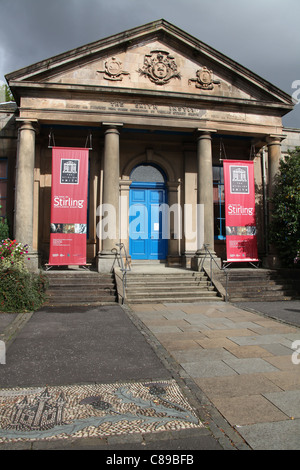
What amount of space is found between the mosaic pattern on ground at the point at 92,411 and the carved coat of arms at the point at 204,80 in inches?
436

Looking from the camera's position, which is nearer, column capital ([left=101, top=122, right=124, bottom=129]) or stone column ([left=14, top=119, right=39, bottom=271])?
stone column ([left=14, top=119, right=39, bottom=271])

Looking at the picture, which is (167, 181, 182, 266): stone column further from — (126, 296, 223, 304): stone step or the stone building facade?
(126, 296, 223, 304): stone step

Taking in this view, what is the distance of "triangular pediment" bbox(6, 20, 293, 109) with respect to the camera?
11141 millimetres

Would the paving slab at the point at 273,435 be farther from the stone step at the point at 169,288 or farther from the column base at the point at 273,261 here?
the column base at the point at 273,261

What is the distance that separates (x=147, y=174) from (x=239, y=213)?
13.7ft

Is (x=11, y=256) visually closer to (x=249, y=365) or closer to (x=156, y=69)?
(x=249, y=365)

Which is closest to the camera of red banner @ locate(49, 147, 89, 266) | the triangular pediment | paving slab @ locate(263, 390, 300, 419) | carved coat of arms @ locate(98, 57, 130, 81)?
paving slab @ locate(263, 390, 300, 419)

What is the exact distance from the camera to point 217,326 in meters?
6.43

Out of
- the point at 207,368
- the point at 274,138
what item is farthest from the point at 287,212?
the point at 207,368

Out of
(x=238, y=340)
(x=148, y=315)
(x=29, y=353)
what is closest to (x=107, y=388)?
(x=29, y=353)

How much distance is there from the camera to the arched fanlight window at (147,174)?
13703 mm

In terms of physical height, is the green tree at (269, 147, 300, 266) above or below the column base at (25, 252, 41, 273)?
above

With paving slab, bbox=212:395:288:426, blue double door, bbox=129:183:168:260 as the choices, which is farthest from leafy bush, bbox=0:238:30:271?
paving slab, bbox=212:395:288:426
